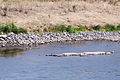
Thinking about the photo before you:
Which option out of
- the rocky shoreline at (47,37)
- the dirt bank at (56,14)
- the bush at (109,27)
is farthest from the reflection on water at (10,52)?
the bush at (109,27)

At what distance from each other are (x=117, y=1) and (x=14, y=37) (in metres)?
16.8

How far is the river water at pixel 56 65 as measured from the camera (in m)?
19.6

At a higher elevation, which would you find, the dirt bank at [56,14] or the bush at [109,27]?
the dirt bank at [56,14]

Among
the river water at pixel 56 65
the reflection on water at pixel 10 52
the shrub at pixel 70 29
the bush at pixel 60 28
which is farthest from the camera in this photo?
the bush at pixel 60 28

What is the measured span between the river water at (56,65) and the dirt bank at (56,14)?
7.30 meters

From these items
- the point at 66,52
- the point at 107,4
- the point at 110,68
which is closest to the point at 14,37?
the point at 66,52

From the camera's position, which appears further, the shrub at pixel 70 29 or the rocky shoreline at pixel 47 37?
the shrub at pixel 70 29

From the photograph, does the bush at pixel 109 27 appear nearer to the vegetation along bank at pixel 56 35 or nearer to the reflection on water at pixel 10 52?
the vegetation along bank at pixel 56 35

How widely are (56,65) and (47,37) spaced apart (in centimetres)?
871

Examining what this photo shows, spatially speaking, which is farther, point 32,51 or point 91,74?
point 32,51

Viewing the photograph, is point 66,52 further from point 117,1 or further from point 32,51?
point 117,1

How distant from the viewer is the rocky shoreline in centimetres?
2858

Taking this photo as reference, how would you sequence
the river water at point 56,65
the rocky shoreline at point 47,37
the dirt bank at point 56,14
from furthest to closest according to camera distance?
1. the dirt bank at point 56,14
2. the rocky shoreline at point 47,37
3. the river water at point 56,65

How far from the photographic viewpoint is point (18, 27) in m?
32.6
